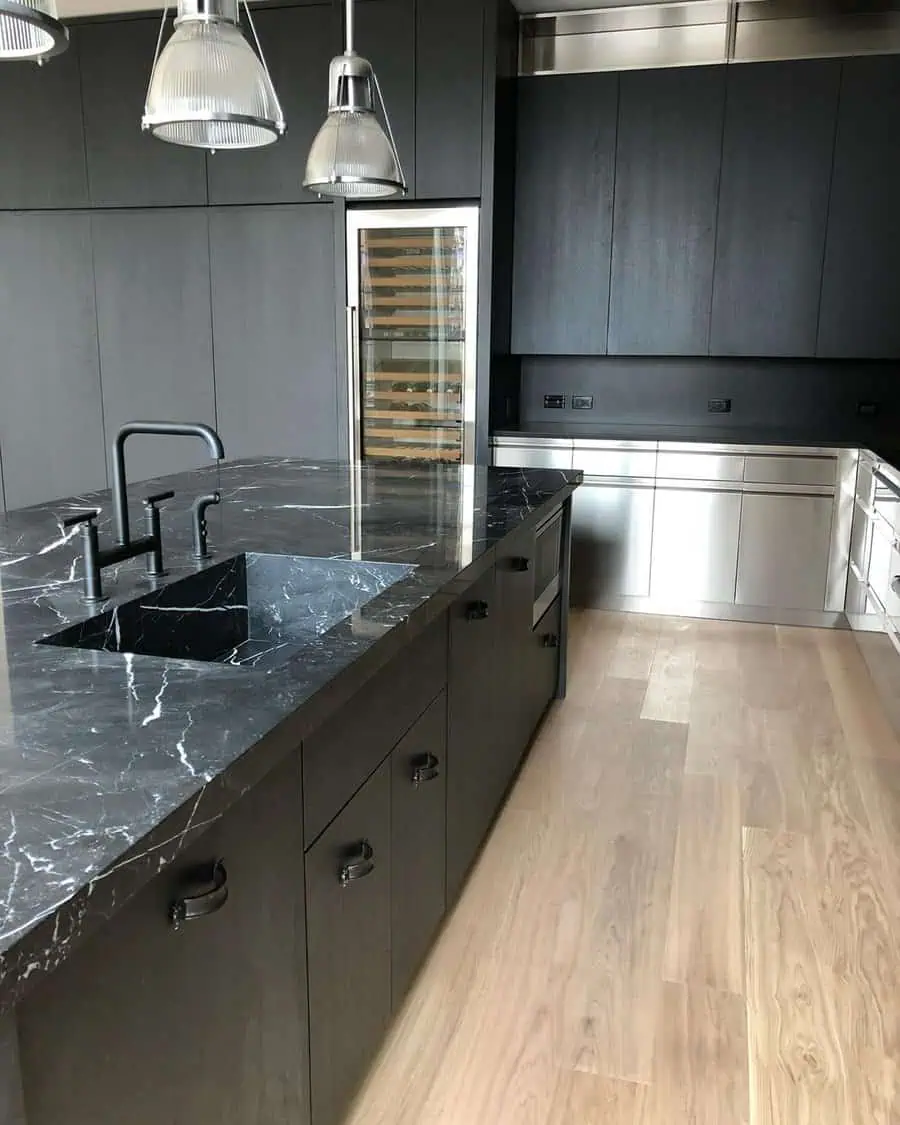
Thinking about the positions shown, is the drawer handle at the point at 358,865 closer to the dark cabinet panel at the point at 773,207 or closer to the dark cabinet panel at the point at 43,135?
the dark cabinet panel at the point at 773,207

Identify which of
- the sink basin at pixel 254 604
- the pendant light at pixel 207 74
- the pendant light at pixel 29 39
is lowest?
the sink basin at pixel 254 604

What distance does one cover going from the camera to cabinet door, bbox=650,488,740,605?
14.6ft

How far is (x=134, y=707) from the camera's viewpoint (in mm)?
1141

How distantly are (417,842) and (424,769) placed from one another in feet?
0.51

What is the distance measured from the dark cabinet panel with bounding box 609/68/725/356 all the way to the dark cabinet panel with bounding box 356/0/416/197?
103 cm

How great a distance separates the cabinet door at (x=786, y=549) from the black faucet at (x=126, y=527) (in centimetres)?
312

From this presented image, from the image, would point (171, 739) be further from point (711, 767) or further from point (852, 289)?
point (852, 289)

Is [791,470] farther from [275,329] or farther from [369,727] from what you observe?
[369,727]

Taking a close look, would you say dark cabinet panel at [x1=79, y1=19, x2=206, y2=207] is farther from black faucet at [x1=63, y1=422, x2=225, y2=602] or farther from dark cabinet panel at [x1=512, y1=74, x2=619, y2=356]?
black faucet at [x1=63, y1=422, x2=225, y2=602]

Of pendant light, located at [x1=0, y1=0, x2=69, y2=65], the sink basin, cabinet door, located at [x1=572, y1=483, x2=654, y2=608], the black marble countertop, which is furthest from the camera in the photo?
cabinet door, located at [x1=572, y1=483, x2=654, y2=608]

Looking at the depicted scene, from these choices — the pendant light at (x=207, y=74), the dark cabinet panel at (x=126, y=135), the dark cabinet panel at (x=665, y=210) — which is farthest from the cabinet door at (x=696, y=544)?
the pendant light at (x=207, y=74)

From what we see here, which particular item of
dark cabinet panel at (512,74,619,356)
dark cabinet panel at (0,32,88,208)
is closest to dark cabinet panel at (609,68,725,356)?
dark cabinet panel at (512,74,619,356)

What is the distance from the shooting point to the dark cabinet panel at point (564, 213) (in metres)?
4.55

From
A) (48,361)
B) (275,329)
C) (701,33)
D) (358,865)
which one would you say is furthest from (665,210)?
(358,865)
